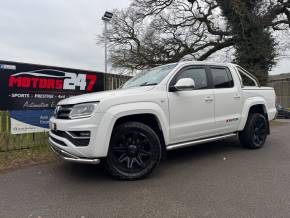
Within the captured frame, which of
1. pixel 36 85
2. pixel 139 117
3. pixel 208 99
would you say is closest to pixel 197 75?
pixel 208 99

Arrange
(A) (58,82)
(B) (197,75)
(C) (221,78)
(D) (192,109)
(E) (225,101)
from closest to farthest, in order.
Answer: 1. (D) (192,109)
2. (B) (197,75)
3. (E) (225,101)
4. (C) (221,78)
5. (A) (58,82)

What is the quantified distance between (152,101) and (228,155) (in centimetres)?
241

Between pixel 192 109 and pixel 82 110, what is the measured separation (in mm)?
1975

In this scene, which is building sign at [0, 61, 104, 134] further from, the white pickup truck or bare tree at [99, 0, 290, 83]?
bare tree at [99, 0, 290, 83]

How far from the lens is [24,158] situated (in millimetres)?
5098

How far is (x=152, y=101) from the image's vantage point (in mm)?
3818

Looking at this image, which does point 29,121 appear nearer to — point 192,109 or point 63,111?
point 63,111

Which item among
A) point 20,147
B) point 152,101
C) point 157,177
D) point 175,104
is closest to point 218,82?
point 175,104

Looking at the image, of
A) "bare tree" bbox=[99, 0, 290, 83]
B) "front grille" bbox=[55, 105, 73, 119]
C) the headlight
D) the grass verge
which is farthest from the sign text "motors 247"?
"bare tree" bbox=[99, 0, 290, 83]

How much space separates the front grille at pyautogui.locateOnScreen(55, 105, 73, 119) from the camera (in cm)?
359

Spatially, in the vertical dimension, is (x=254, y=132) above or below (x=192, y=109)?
below

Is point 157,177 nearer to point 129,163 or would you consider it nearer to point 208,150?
point 129,163

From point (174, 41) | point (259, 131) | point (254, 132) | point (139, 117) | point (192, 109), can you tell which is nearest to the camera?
point (139, 117)

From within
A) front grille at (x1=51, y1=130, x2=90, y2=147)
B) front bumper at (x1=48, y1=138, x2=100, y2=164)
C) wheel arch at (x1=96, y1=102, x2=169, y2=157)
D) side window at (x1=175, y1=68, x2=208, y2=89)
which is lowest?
front bumper at (x1=48, y1=138, x2=100, y2=164)
